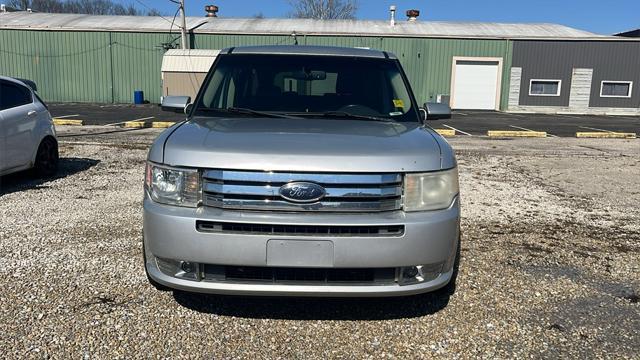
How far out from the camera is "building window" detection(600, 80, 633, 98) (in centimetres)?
2825

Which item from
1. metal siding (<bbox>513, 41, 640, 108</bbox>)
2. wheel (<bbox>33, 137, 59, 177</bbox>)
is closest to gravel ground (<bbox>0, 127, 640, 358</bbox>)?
wheel (<bbox>33, 137, 59, 177</bbox>)

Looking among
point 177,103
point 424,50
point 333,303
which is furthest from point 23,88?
point 424,50

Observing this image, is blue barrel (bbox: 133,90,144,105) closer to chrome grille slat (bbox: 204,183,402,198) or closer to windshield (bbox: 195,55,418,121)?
windshield (bbox: 195,55,418,121)

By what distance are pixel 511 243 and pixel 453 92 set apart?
974 inches

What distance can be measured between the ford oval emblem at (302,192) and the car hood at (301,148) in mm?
89

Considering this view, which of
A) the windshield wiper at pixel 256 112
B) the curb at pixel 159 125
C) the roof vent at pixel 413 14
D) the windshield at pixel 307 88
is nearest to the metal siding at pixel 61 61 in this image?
the curb at pixel 159 125

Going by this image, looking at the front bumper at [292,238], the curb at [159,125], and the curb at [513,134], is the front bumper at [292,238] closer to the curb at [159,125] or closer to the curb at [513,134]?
the curb at [513,134]

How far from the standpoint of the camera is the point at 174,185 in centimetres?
289

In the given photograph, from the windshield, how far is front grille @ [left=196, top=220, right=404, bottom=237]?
4.01 feet

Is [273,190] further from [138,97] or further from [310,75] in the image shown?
[138,97]

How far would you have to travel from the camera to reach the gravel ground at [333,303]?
295 cm

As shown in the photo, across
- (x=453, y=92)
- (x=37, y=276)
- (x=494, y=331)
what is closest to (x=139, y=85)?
(x=453, y=92)

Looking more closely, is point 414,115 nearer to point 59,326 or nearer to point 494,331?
point 494,331

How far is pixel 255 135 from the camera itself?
10.1ft
